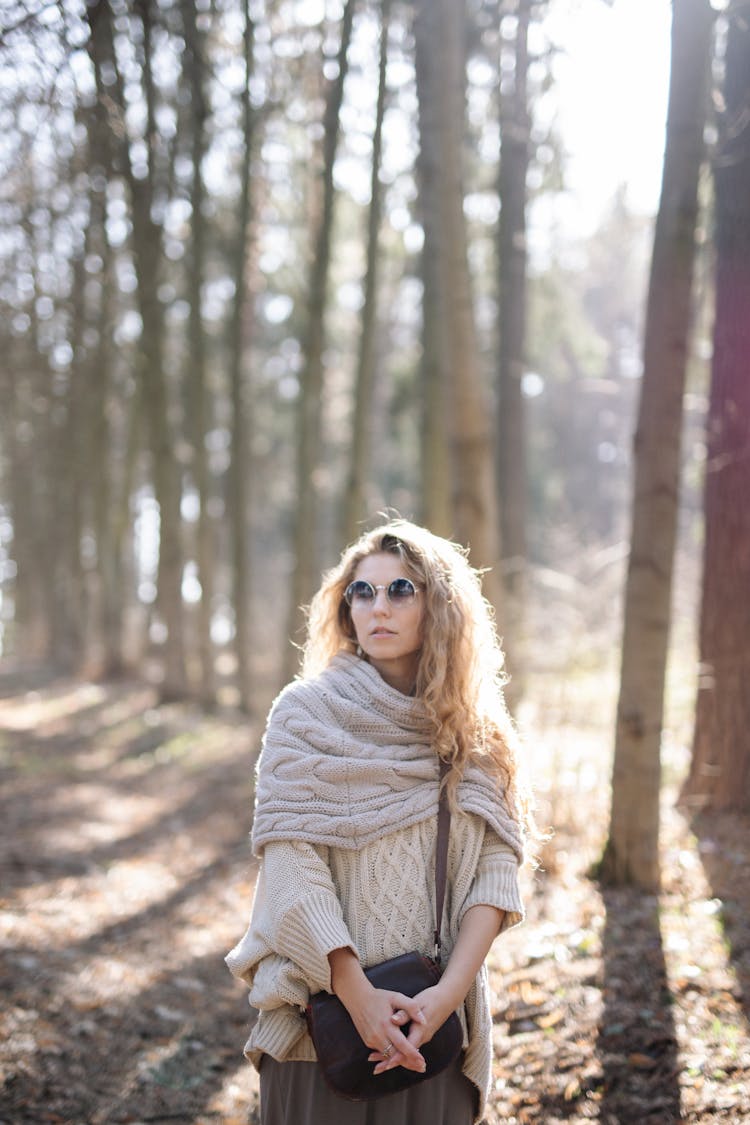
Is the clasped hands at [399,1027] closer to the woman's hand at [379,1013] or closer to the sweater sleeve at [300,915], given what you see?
the woman's hand at [379,1013]

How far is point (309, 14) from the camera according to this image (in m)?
11.6

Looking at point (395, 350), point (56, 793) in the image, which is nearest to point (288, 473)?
point (395, 350)

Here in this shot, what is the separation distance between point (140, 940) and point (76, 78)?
4964 millimetres

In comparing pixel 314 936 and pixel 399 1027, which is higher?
pixel 314 936

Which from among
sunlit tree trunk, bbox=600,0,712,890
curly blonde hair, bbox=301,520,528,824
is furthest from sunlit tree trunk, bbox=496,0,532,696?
curly blonde hair, bbox=301,520,528,824

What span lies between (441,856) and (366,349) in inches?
399

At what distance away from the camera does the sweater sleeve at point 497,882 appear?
2.65 m

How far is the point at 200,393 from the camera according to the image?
590 inches

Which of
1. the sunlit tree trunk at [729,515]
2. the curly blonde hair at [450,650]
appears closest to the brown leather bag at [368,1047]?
the curly blonde hair at [450,650]

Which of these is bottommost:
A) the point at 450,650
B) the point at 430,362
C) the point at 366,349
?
the point at 450,650

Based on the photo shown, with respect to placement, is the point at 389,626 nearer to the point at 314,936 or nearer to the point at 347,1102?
the point at 314,936

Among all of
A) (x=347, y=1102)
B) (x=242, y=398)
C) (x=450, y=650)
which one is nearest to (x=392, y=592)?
(x=450, y=650)

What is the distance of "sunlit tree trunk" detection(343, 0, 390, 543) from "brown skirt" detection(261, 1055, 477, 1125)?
29.0 ft

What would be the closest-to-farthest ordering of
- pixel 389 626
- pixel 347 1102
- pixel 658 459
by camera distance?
pixel 347 1102
pixel 389 626
pixel 658 459
